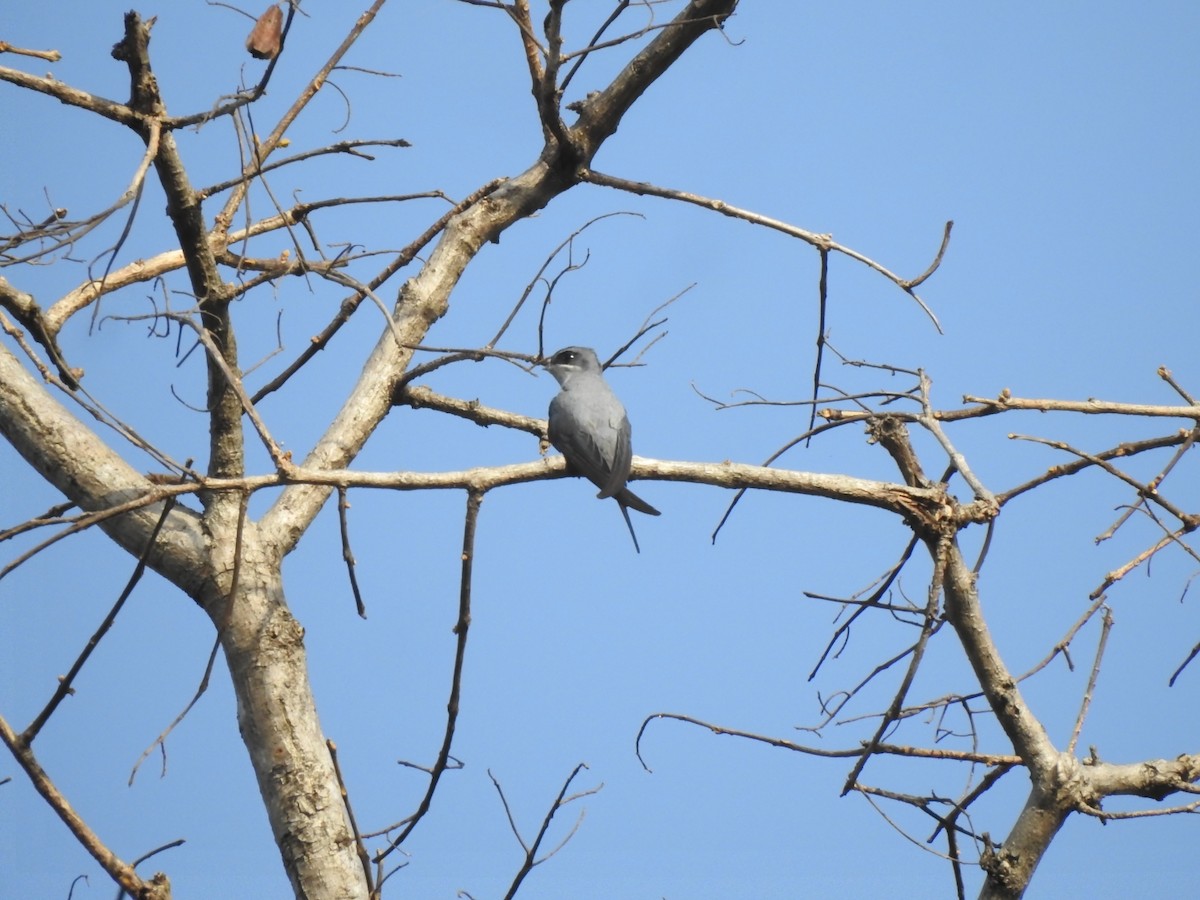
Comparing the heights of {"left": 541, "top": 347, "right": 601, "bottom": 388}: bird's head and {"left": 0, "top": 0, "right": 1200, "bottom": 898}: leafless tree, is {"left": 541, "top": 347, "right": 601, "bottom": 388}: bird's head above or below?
above

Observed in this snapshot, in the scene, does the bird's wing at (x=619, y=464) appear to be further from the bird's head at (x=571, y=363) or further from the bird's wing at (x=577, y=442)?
the bird's head at (x=571, y=363)

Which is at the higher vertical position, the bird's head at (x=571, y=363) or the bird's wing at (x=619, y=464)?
the bird's head at (x=571, y=363)

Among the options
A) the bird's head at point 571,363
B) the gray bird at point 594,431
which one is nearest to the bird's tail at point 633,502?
the gray bird at point 594,431

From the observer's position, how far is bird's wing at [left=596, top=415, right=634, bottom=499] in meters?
2.92

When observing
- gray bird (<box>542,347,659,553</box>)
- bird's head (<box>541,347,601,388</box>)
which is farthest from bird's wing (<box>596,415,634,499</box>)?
bird's head (<box>541,347,601,388</box>)

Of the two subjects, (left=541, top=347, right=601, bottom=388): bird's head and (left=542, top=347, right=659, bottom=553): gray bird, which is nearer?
(left=542, top=347, right=659, bottom=553): gray bird

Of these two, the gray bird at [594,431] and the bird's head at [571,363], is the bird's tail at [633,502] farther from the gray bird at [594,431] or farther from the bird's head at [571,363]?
the bird's head at [571,363]

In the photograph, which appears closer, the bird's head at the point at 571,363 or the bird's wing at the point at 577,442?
the bird's wing at the point at 577,442

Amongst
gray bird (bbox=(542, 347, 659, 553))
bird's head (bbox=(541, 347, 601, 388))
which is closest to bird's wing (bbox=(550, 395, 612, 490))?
gray bird (bbox=(542, 347, 659, 553))

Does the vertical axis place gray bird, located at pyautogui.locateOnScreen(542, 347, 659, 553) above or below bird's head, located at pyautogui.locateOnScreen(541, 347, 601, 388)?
below

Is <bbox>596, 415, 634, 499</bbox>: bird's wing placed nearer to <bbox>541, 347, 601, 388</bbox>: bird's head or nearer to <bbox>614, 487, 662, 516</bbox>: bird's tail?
<bbox>614, 487, 662, 516</bbox>: bird's tail

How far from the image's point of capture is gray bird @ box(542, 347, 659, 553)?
310 centimetres

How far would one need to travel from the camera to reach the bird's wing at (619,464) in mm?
2916

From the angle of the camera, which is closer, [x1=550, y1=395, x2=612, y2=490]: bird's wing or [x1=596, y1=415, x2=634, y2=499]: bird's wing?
[x1=596, y1=415, x2=634, y2=499]: bird's wing
